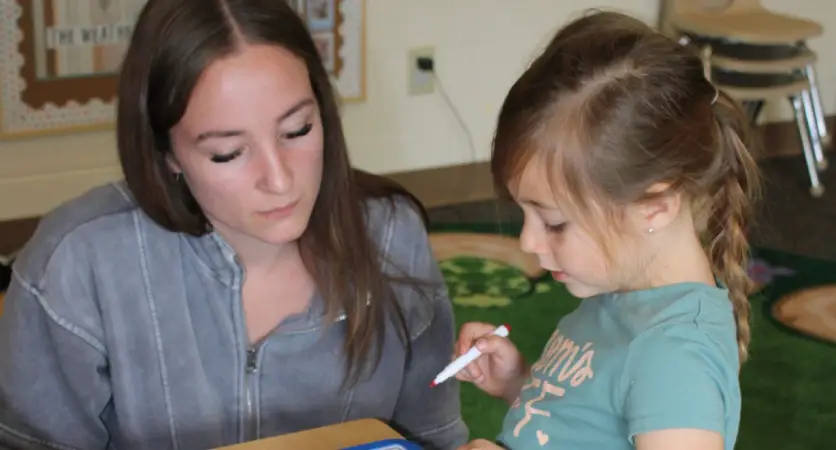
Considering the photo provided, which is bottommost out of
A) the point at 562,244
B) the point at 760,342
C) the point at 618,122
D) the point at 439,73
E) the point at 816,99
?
the point at 760,342

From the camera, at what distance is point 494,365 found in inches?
47.6

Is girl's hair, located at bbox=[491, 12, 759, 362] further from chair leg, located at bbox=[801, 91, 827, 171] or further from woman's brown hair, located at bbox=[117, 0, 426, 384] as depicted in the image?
chair leg, located at bbox=[801, 91, 827, 171]

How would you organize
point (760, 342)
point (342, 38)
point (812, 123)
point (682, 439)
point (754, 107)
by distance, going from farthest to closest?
point (754, 107) < point (812, 123) < point (342, 38) < point (760, 342) < point (682, 439)

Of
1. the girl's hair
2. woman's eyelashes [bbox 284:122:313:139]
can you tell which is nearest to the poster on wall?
woman's eyelashes [bbox 284:122:313:139]

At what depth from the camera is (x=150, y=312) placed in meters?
1.23

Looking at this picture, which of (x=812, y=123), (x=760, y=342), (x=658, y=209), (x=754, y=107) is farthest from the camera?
(x=754, y=107)

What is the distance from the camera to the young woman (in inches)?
44.9

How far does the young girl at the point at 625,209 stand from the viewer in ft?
3.22

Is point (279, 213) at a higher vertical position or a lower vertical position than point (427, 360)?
higher

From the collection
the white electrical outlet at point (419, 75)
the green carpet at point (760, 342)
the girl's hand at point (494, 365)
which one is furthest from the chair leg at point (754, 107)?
the girl's hand at point (494, 365)

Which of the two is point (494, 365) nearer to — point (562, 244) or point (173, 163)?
point (562, 244)

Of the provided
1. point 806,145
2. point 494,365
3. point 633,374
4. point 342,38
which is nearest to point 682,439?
point 633,374

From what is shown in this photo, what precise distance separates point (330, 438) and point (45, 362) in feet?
1.18

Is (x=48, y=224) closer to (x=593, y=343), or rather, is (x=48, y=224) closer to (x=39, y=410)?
(x=39, y=410)
